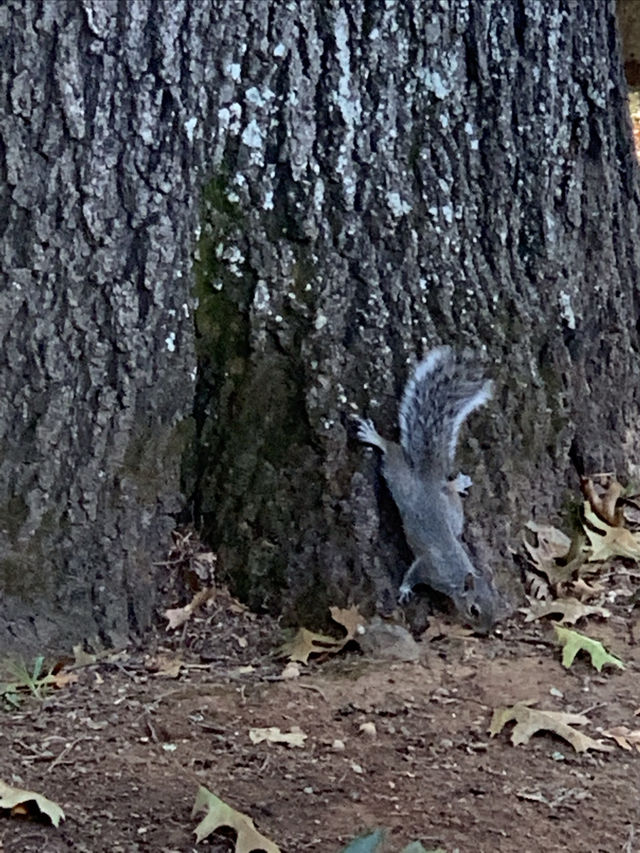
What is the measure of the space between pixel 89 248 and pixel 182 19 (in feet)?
1.78

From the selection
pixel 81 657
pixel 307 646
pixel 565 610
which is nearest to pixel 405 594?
pixel 307 646

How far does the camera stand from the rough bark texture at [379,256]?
259cm

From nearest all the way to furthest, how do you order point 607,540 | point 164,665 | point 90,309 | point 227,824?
point 227,824 → point 90,309 → point 164,665 → point 607,540

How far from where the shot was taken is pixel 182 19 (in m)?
2.48

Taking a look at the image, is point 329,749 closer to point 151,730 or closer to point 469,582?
point 151,730

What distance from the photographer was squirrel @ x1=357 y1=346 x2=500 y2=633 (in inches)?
106

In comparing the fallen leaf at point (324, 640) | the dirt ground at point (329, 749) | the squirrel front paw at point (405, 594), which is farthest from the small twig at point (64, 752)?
the squirrel front paw at point (405, 594)

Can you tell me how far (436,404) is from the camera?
8.84 feet

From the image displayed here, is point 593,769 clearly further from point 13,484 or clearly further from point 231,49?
point 231,49

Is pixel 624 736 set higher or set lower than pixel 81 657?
lower

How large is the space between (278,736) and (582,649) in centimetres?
78

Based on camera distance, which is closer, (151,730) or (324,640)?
(151,730)

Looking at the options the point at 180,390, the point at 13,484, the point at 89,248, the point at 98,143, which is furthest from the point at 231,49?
the point at 13,484

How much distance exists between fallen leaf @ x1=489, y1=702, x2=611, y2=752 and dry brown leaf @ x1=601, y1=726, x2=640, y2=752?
0.11ft
